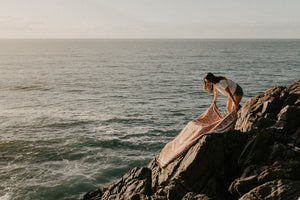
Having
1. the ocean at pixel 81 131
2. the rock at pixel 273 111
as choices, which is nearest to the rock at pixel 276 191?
the rock at pixel 273 111

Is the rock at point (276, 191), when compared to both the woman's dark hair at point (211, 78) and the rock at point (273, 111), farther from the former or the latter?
the woman's dark hair at point (211, 78)

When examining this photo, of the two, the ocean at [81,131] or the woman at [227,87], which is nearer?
the woman at [227,87]

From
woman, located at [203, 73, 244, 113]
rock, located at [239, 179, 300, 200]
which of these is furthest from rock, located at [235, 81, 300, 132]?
rock, located at [239, 179, 300, 200]

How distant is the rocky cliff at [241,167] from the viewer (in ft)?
29.6

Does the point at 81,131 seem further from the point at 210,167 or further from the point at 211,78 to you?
the point at 210,167

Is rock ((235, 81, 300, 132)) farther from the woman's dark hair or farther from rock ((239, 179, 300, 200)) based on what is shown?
rock ((239, 179, 300, 200))

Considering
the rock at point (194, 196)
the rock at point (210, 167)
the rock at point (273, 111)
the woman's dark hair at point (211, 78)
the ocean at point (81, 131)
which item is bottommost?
the ocean at point (81, 131)

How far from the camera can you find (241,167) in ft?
33.2

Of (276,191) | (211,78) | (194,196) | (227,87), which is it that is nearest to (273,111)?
(227,87)

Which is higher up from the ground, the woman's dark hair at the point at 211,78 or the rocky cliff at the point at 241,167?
the woman's dark hair at the point at 211,78

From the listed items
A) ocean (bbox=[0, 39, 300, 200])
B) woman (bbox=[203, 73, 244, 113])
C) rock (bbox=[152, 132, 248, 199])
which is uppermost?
woman (bbox=[203, 73, 244, 113])

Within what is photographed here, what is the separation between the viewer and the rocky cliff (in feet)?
29.6

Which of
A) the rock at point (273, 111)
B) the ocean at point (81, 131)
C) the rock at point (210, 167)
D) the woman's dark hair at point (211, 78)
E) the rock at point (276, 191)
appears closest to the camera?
the rock at point (276, 191)

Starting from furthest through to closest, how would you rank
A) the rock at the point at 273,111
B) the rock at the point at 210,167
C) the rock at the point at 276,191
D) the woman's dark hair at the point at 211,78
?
the woman's dark hair at the point at 211,78 < the rock at the point at 273,111 < the rock at the point at 210,167 < the rock at the point at 276,191
